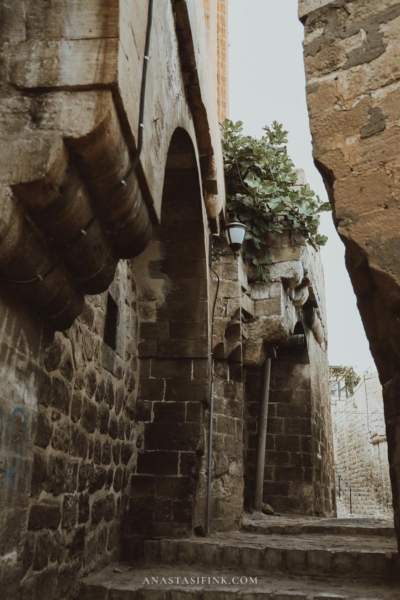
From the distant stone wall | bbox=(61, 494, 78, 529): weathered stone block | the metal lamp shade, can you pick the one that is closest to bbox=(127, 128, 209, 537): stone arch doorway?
the metal lamp shade

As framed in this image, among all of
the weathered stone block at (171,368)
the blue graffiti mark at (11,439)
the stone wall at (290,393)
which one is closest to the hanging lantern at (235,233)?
the stone wall at (290,393)

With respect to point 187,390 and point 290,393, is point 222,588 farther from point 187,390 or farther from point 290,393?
point 290,393

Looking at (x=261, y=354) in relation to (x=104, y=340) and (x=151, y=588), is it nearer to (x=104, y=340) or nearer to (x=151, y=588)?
(x=104, y=340)

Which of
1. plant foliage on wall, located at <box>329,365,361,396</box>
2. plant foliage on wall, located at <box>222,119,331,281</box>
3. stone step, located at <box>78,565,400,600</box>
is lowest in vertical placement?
stone step, located at <box>78,565,400,600</box>

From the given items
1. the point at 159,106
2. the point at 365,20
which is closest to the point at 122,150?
the point at 159,106

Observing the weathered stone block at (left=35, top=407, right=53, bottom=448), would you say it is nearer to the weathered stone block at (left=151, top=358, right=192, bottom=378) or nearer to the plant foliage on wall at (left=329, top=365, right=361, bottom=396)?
the weathered stone block at (left=151, top=358, right=192, bottom=378)

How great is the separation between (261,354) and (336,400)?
1740 centimetres

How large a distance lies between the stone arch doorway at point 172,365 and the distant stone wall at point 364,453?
34.3 ft

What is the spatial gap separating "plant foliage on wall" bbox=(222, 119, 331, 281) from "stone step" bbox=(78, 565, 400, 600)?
369 cm

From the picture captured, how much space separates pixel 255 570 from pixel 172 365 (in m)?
2.05

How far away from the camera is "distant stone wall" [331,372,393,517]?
15672 millimetres

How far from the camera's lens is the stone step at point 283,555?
167 inches

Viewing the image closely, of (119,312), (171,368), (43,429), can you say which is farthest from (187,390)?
(43,429)

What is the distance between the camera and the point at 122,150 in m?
2.35
